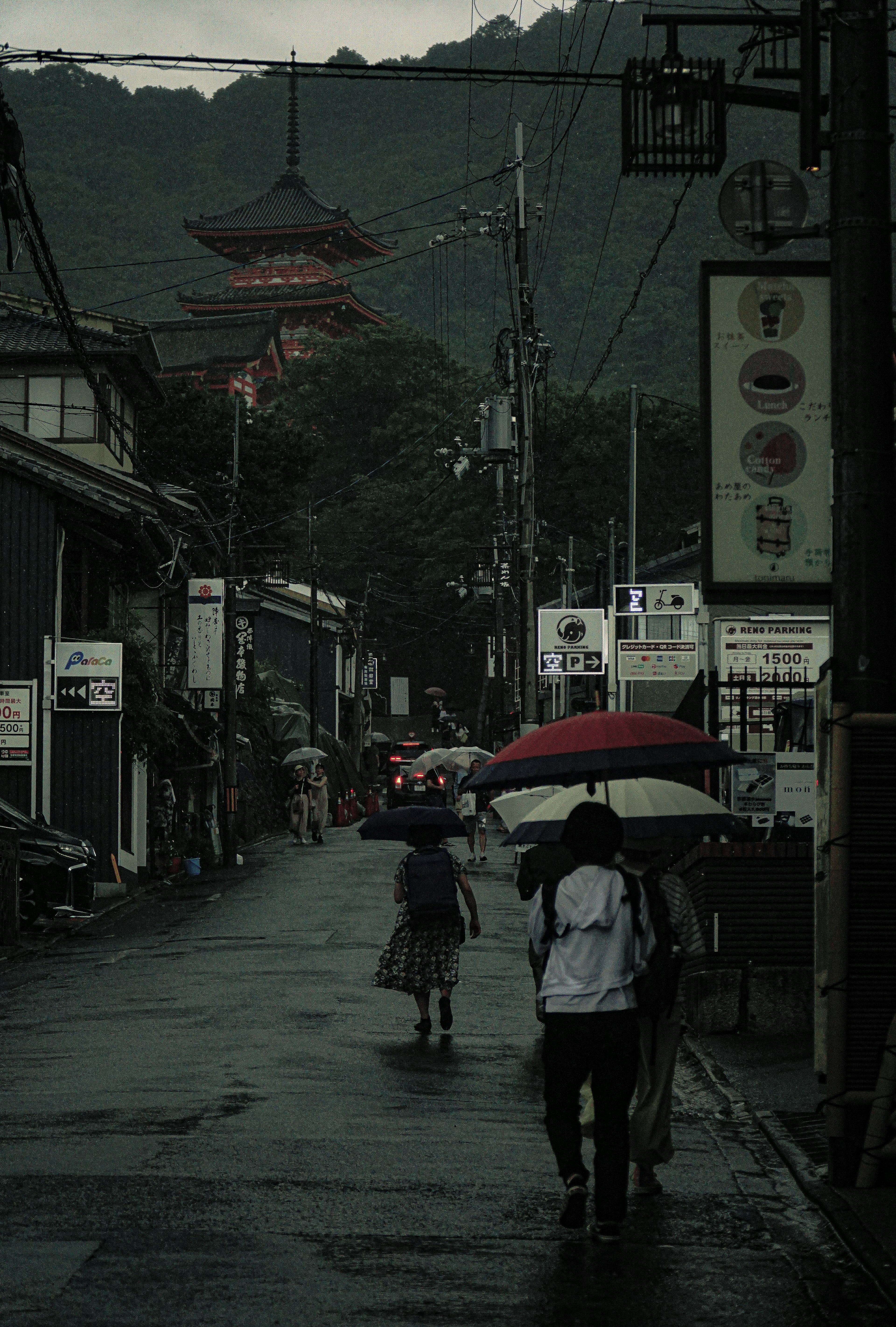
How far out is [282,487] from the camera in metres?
49.4

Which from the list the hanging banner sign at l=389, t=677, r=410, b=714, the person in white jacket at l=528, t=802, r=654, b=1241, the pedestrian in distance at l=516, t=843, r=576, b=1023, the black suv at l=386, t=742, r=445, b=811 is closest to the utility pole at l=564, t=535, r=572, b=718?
the black suv at l=386, t=742, r=445, b=811

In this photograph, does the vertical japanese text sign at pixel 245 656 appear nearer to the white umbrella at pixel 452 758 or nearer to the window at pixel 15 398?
the window at pixel 15 398

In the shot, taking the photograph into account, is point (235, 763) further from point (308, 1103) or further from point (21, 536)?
point (308, 1103)

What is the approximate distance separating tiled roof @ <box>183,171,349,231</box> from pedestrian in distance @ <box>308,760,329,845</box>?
165 ft

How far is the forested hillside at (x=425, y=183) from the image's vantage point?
328 ft

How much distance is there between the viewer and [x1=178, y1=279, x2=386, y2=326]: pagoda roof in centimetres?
8725

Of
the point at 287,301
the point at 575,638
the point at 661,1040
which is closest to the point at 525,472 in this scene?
the point at 575,638

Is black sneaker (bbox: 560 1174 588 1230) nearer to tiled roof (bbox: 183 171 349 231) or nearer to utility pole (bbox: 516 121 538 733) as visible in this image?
utility pole (bbox: 516 121 538 733)

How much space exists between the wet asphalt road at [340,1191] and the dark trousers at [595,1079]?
36 cm

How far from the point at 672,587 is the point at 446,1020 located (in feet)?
59.9

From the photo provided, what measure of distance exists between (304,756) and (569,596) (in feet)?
31.0

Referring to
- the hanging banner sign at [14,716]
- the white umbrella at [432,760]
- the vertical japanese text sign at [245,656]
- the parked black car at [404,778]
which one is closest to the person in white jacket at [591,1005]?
the hanging banner sign at [14,716]

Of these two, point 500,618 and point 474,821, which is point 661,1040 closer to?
point 474,821

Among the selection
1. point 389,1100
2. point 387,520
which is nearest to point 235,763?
point 389,1100
